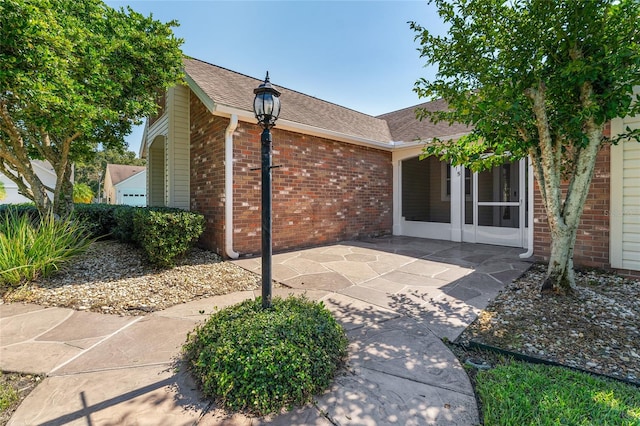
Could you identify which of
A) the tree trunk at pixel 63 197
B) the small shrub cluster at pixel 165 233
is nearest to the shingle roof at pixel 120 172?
the tree trunk at pixel 63 197

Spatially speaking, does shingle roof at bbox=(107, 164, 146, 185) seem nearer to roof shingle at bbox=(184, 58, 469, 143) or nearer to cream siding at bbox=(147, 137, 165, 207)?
cream siding at bbox=(147, 137, 165, 207)

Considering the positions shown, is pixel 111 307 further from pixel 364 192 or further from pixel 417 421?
pixel 364 192

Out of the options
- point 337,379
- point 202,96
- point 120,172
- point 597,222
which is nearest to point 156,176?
point 202,96

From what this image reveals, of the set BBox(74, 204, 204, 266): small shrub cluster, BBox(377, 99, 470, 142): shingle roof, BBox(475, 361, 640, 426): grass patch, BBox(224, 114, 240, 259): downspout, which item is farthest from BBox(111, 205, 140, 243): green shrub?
BBox(377, 99, 470, 142): shingle roof

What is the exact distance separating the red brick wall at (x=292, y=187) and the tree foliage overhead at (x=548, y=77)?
3.55 meters

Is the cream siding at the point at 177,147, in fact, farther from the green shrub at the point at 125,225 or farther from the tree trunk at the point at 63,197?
the tree trunk at the point at 63,197

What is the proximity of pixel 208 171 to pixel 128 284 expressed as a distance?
117 inches

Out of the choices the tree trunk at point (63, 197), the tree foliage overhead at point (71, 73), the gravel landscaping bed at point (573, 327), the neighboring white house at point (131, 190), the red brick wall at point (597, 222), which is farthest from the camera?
the neighboring white house at point (131, 190)

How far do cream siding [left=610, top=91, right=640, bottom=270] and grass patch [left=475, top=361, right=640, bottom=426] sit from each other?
3.61 metres

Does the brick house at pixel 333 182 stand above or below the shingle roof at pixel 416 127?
below

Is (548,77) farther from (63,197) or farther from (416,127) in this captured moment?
(63,197)

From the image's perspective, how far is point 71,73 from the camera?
4.69 meters

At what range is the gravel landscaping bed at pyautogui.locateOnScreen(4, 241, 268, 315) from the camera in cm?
370

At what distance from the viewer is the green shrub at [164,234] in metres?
4.68
